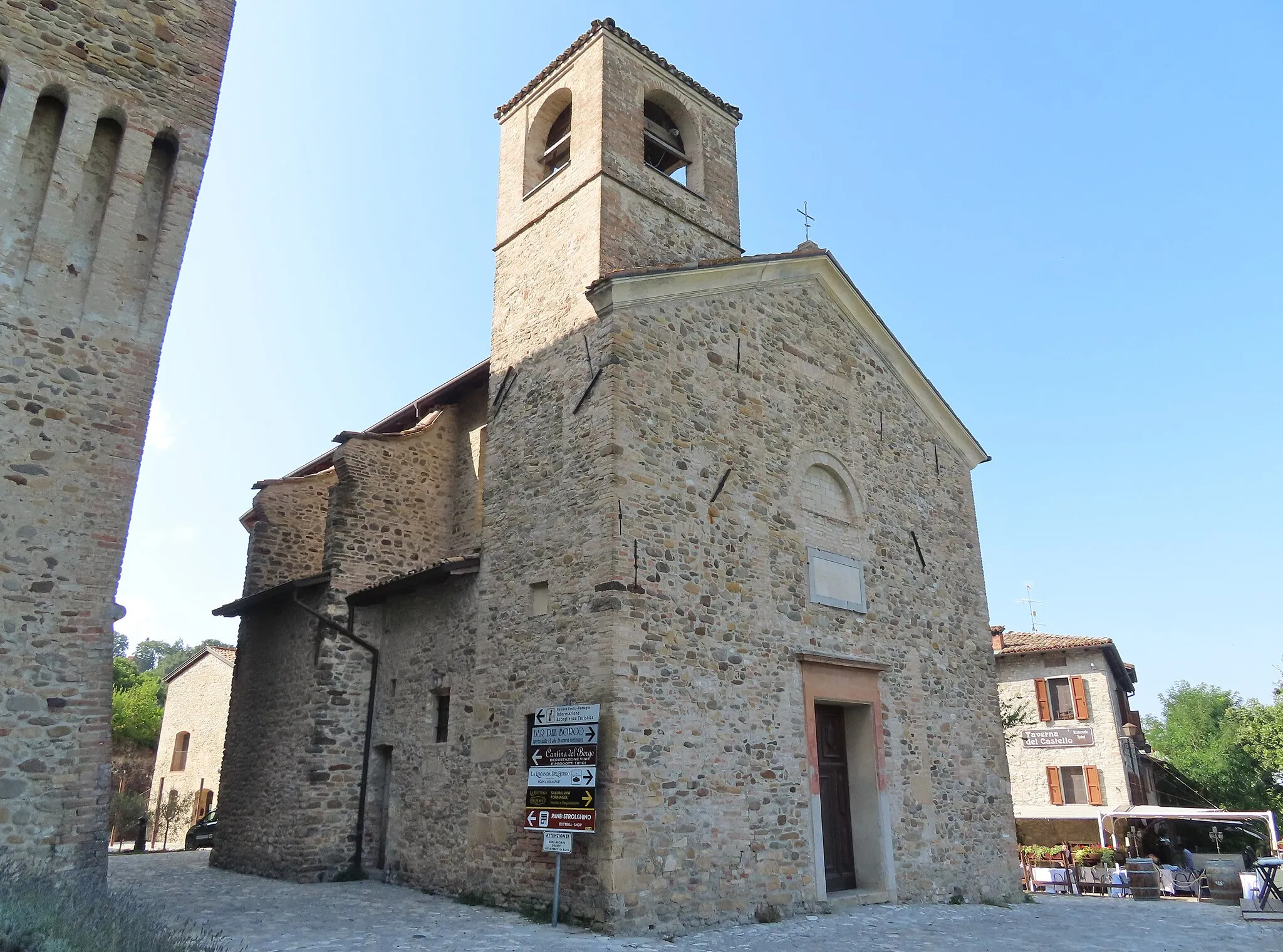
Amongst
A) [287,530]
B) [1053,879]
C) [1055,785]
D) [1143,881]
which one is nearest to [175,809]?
[287,530]

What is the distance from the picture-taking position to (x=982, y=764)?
13.4 metres

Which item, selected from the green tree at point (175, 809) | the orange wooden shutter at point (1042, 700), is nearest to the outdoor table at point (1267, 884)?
the orange wooden shutter at point (1042, 700)

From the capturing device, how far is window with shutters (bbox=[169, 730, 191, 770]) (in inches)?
1045

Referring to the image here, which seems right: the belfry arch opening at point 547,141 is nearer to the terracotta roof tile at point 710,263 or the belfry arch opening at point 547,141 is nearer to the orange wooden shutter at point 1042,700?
the terracotta roof tile at point 710,263

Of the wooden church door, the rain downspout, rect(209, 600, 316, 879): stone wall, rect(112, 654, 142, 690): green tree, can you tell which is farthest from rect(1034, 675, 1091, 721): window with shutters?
rect(112, 654, 142, 690): green tree

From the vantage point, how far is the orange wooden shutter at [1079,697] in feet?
80.5

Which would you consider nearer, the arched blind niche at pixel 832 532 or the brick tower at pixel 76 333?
the brick tower at pixel 76 333

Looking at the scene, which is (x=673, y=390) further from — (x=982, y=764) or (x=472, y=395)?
(x=982, y=764)

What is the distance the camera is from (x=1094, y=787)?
24016 millimetres

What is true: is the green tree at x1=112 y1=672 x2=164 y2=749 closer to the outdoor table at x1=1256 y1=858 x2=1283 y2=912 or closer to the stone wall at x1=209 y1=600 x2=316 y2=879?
the stone wall at x1=209 y1=600 x2=316 y2=879

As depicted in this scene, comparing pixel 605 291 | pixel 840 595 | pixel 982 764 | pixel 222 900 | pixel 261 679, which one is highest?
pixel 605 291

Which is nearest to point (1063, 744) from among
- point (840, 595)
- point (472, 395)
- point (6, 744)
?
point (840, 595)

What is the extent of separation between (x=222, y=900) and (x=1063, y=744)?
22.8 m

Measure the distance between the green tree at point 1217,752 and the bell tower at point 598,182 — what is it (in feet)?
92.4
